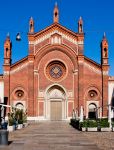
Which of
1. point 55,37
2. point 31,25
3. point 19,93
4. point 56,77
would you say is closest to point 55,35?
point 55,37

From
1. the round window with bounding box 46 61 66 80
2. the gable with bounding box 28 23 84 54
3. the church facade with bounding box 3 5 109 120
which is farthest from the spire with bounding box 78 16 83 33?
the round window with bounding box 46 61 66 80

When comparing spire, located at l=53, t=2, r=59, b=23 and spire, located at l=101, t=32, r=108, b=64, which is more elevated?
spire, located at l=53, t=2, r=59, b=23

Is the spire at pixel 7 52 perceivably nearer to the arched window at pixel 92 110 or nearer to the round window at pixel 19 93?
the round window at pixel 19 93

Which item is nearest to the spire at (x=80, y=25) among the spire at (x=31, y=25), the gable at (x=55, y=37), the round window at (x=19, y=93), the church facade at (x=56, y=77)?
the church facade at (x=56, y=77)

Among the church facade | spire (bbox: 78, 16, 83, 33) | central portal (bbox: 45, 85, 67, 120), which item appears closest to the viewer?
the church facade

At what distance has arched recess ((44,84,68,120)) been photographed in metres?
58.5

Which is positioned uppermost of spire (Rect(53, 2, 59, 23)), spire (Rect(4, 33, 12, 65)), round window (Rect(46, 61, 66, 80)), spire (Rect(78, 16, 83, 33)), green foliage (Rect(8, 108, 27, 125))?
spire (Rect(53, 2, 59, 23))

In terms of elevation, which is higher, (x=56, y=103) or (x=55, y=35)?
(x=55, y=35)

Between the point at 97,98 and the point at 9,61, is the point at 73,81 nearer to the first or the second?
the point at 97,98

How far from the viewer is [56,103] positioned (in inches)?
2349

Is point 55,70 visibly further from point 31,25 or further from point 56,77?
point 31,25

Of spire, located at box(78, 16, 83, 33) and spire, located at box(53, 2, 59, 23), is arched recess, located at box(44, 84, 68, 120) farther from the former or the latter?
spire, located at box(53, 2, 59, 23)

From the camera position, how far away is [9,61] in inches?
2277

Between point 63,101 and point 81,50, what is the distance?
8436 millimetres
